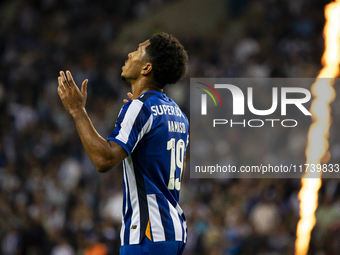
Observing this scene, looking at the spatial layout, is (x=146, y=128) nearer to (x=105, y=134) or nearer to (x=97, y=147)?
(x=97, y=147)

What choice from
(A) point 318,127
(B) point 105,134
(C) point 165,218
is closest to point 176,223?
(C) point 165,218

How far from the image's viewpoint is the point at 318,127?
8.48 m

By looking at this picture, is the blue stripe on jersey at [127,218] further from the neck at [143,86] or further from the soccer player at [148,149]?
the neck at [143,86]

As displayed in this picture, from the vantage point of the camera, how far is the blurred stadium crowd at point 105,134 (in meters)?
7.67

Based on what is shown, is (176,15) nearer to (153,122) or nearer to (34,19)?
(34,19)

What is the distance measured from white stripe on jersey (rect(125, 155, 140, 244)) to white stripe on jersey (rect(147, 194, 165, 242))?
0.24 feet

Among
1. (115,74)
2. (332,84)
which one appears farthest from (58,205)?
(332,84)

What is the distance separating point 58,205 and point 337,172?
5058 millimetres

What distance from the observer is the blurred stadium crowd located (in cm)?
767

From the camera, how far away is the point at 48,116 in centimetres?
1091

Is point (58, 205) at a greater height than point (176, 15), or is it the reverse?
point (176, 15)

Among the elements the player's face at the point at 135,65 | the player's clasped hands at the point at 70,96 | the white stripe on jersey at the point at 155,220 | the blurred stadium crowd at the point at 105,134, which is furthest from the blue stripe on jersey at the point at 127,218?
the blurred stadium crowd at the point at 105,134

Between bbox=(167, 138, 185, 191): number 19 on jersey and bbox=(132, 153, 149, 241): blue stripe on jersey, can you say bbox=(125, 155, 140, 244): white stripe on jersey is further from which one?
bbox=(167, 138, 185, 191): number 19 on jersey

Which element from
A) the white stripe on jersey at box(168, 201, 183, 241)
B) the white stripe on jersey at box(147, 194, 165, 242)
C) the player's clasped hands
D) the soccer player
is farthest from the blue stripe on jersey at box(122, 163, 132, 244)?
the player's clasped hands
